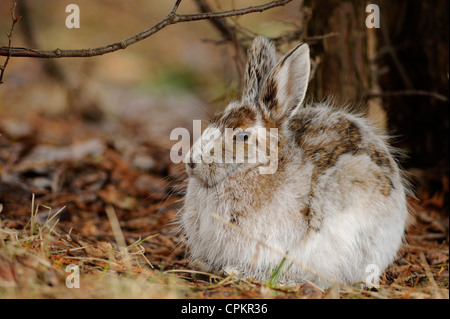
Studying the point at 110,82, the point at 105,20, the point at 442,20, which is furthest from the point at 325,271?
the point at 105,20

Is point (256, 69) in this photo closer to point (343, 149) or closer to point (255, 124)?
point (255, 124)

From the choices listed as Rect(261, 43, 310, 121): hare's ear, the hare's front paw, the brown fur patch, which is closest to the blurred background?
the brown fur patch

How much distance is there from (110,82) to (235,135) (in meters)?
8.16

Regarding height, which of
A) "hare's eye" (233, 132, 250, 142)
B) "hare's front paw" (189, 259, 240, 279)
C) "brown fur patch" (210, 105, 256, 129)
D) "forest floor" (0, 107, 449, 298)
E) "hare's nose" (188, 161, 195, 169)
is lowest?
"hare's front paw" (189, 259, 240, 279)

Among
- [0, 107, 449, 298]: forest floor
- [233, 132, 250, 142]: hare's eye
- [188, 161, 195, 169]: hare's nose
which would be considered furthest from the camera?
[233, 132, 250, 142]: hare's eye

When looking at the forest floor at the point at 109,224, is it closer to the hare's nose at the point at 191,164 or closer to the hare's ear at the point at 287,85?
the hare's nose at the point at 191,164

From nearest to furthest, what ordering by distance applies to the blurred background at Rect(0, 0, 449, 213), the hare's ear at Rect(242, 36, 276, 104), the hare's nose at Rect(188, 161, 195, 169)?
the hare's nose at Rect(188, 161, 195, 169) < the hare's ear at Rect(242, 36, 276, 104) < the blurred background at Rect(0, 0, 449, 213)

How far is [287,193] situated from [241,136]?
56 centimetres

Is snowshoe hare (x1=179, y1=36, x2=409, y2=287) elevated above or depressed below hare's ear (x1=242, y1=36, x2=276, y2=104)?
below

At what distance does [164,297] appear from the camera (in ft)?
9.95

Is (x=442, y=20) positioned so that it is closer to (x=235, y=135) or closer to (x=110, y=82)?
(x=235, y=135)

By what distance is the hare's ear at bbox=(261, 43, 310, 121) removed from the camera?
399 centimetres

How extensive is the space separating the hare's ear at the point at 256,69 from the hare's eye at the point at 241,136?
15.4 inches

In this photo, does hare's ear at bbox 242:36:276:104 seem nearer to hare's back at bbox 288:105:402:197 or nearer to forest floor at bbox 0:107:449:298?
hare's back at bbox 288:105:402:197
